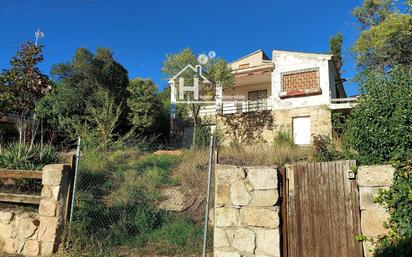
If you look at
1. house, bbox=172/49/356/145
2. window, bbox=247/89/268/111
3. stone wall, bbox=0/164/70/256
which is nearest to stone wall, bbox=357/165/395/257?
stone wall, bbox=0/164/70/256

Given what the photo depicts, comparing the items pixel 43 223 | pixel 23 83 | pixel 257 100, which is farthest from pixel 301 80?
pixel 43 223

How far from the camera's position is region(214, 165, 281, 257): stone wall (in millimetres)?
4570

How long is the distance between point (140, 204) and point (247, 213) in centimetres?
307

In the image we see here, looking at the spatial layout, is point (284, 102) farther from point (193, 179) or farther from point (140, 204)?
point (140, 204)

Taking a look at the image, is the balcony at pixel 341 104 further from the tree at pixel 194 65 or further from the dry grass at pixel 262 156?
the dry grass at pixel 262 156

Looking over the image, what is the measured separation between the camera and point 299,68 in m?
19.5

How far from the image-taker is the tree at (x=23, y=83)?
1114 cm

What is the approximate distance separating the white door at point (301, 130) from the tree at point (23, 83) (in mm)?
13397

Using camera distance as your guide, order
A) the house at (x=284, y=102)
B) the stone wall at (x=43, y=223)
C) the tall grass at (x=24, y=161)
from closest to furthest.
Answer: the stone wall at (x=43, y=223) → the tall grass at (x=24, y=161) → the house at (x=284, y=102)

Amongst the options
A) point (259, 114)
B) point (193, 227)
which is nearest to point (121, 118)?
point (259, 114)

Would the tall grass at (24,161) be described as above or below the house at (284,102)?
below

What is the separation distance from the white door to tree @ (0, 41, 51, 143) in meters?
13.4

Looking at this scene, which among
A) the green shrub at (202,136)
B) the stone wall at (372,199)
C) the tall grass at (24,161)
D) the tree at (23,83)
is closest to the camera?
the stone wall at (372,199)

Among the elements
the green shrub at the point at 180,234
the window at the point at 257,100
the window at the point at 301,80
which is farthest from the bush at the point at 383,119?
the window at the point at 257,100
